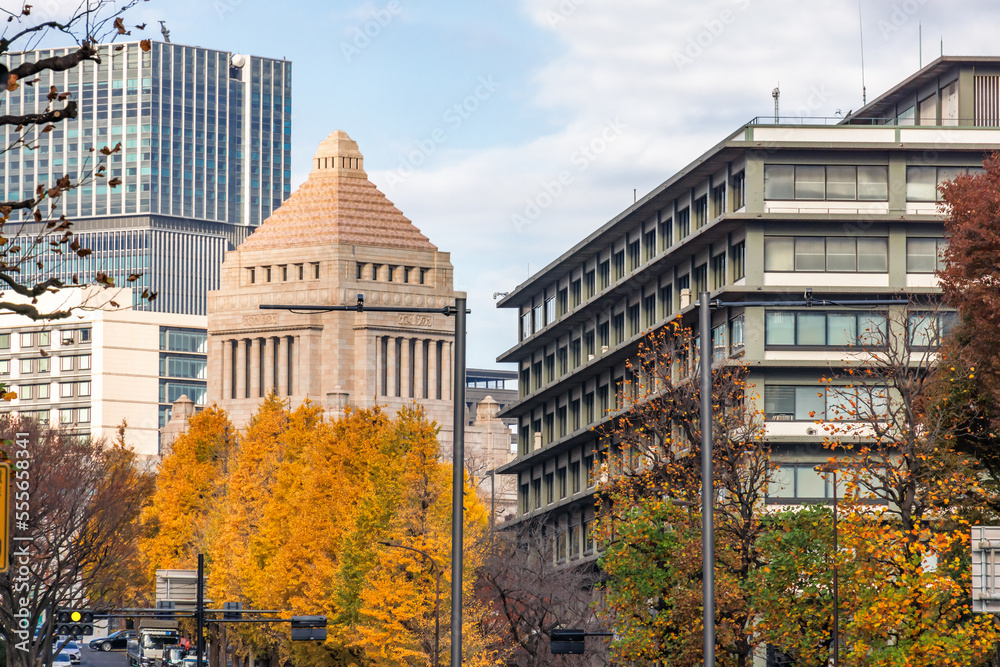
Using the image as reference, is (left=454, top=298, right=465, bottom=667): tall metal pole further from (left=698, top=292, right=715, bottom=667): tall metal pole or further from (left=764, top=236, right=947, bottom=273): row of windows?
(left=764, top=236, right=947, bottom=273): row of windows

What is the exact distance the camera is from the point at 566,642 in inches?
1906

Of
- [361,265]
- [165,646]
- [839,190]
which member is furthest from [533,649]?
[361,265]

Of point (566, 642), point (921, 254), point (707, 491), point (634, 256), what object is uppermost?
point (634, 256)

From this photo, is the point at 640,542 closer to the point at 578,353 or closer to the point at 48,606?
the point at 48,606

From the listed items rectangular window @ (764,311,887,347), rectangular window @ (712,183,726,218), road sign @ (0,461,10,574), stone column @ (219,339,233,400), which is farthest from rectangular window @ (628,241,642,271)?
stone column @ (219,339,233,400)

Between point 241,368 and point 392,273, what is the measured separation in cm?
1839

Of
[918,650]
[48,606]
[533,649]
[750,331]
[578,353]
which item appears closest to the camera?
Result: [918,650]

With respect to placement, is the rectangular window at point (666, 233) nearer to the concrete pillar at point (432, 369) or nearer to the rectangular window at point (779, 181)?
the rectangular window at point (779, 181)

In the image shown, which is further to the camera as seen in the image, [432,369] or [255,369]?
[432,369]

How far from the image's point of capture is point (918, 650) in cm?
4100

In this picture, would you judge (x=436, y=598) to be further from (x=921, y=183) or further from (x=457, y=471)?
(x=457, y=471)

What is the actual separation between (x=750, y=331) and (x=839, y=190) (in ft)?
26.2

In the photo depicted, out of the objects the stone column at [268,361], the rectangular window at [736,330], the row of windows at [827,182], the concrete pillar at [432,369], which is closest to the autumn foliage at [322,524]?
the rectangular window at [736,330]

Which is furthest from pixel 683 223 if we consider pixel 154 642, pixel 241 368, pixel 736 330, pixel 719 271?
pixel 241 368
